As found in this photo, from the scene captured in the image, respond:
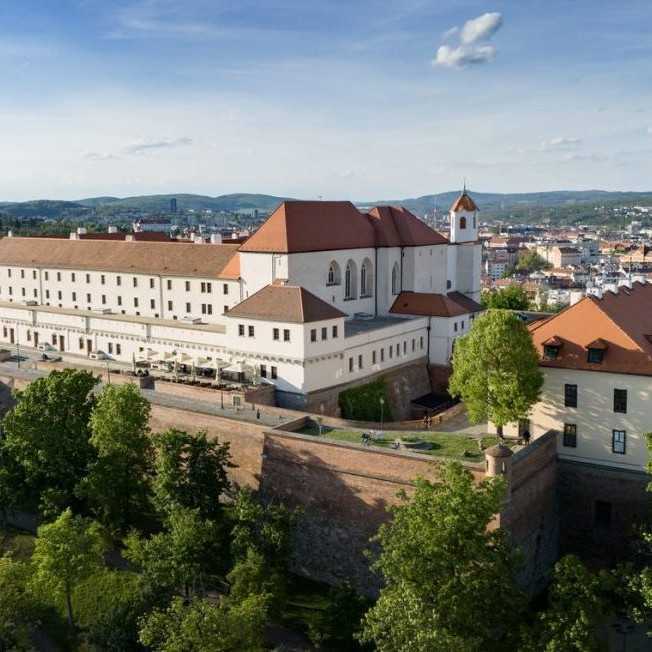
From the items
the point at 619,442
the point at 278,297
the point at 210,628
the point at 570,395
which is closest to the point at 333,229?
the point at 278,297

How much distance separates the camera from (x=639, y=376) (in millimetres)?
42281

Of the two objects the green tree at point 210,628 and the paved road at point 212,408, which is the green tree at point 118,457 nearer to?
the paved road at point 212,408

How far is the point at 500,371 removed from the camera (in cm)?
4178

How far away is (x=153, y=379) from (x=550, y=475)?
27.2m

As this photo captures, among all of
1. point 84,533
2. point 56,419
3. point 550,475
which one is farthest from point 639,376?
point 56,419

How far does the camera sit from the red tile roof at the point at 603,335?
42875 millimetres

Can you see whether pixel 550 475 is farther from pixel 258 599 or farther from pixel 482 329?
pixel 258 599

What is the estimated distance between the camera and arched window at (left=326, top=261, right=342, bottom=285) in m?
65.4

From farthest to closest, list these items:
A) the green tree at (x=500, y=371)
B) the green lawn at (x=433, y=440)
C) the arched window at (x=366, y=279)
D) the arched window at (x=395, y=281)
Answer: the arched window at (x=395, y=281), the arched window at (x=366, y=279), the green tree at (x=500, y=371), the green lawn at (x=433, y=440)

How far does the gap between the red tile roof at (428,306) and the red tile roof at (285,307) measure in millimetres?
13369

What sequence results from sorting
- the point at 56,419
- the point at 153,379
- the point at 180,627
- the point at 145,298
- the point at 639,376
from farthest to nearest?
the point at 145,298 → the point at 153,379 → the point at 56,419 → the point at 639,376 → the point at 180,627

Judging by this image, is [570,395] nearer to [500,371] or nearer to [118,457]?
[500,371]

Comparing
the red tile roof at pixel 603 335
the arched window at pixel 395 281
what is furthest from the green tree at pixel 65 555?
the arched window at pixel 395 281

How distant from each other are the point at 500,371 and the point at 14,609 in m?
24.8
